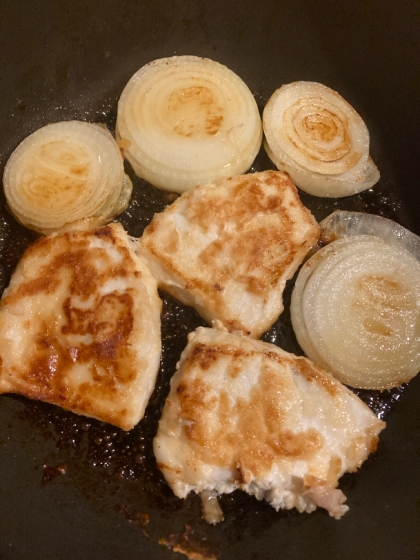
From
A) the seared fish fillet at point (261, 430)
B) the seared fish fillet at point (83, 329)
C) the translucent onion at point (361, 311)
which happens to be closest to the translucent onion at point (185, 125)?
the seared fish fillet at point (83, 329)

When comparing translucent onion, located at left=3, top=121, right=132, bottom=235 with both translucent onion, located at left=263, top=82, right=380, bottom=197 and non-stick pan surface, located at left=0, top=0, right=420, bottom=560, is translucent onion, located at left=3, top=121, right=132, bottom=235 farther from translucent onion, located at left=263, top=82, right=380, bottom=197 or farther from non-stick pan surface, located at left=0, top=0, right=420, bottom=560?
translucent onion, located at left=263, top=82, right=380, bottom=197

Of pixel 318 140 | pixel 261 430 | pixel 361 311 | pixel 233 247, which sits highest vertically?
pixel 318 140

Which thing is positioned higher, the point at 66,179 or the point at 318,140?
the point at 318,140

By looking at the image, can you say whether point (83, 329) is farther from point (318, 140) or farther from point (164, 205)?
point (318, 140)

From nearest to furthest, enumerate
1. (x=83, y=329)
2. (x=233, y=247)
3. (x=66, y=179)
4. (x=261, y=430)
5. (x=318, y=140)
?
1. (x=261, y=430)
2. (x=83, y=329)
3. (x=233, y=247)
4. (x=66, y=179)
5. (x=318, y=140)

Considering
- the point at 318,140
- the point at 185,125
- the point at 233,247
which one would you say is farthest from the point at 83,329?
the point at 318,140

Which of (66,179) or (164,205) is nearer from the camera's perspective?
(66,179)

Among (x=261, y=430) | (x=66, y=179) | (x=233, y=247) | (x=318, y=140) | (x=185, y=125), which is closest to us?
(x=261, y=430)

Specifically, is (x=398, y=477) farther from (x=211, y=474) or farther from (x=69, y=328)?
(x=69, y=328)

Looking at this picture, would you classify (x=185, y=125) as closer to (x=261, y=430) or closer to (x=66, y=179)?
(x=66, y=179)
